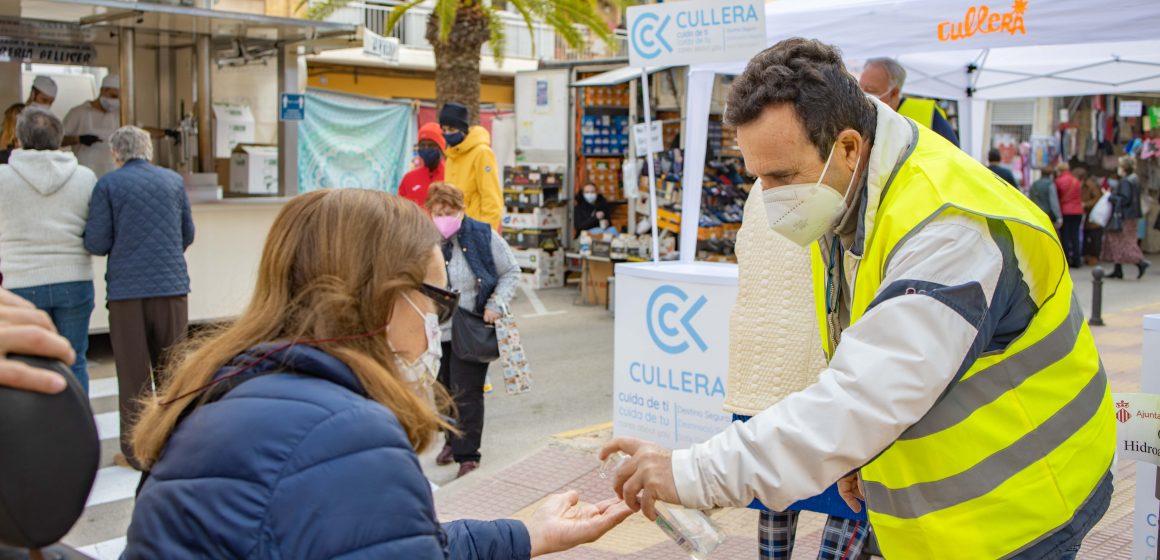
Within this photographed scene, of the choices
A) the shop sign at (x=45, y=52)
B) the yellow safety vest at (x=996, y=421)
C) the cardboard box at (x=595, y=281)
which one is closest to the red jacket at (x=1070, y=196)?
the cardboard box at (x=595, y=281)

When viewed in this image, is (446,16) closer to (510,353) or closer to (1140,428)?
(510,353)

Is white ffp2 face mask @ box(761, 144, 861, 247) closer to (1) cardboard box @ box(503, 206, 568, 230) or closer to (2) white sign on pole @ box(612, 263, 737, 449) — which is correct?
(2) white sign on pole @ box(612, 263, 737, 449)

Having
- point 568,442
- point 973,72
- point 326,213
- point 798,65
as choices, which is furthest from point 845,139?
point 973,72

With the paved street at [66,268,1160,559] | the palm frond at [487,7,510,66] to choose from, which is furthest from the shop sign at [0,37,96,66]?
the palm frond at [487,7,510,66]

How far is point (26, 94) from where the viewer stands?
561 inches

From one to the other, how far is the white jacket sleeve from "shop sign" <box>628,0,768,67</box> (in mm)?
4881

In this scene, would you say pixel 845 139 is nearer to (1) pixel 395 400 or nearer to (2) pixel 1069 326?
(2) pixel 1069 326

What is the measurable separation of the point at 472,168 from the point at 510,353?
7.57ft

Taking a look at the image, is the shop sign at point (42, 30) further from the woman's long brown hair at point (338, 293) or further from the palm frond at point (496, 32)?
the woman's long brown hair at point (338, 293)

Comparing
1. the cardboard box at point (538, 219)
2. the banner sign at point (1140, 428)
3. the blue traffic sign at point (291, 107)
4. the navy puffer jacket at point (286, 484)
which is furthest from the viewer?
the cardboard box at point (538, 219)

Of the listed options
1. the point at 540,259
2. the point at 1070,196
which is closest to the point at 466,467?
the point at 540,259

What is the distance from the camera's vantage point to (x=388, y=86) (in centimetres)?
2681

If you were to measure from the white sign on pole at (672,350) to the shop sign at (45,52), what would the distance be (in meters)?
10.0

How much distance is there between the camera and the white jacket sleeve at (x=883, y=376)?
207 centimetres
